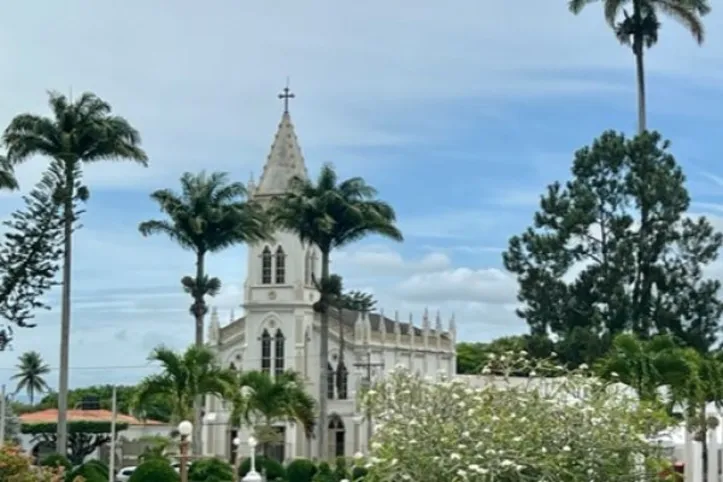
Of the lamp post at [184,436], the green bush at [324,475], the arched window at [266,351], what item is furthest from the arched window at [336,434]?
the lamp post at [184,436]

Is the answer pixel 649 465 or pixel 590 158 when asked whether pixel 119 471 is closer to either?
pixel 590 158

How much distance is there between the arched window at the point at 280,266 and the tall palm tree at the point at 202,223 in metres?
17.4

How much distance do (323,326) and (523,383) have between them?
1157 inches

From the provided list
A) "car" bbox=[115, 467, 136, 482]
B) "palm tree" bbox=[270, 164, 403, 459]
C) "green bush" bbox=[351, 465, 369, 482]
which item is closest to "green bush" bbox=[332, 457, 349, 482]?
"green bush" bbox=[351, 465, 369, 482]

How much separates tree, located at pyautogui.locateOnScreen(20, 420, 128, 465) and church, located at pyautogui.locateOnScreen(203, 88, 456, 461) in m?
6.60

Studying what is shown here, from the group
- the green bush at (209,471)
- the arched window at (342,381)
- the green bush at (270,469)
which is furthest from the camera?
the arched window at (342,381)

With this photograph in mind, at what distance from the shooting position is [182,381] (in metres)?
31.9

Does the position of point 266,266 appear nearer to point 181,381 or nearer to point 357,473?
point 181,381

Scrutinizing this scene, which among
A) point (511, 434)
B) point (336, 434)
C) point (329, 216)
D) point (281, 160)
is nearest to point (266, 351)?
point (336, 434)

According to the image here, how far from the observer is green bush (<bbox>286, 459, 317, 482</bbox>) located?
3325cm

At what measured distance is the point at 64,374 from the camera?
36.7 meters

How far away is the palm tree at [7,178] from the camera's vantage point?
36.5 m

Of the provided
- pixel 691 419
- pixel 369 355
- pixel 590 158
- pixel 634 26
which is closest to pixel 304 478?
pixel 691 419

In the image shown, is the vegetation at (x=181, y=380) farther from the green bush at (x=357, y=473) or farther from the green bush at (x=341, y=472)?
the green bush at (x=357, y=473)
